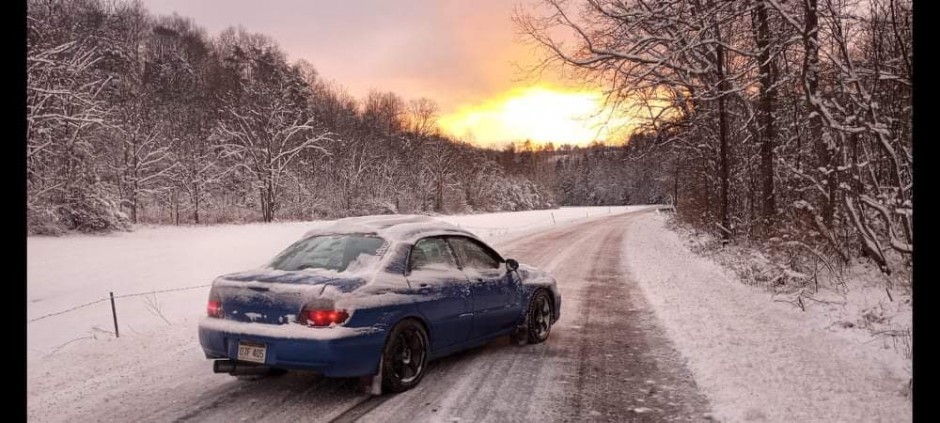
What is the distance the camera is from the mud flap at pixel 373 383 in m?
4.78

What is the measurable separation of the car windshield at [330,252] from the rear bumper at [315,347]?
0.78m

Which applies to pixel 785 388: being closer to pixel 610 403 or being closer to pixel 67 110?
pixel 610 403

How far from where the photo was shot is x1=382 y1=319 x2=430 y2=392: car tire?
16.0ft

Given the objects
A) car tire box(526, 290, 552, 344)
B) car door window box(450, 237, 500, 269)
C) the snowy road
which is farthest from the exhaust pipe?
car tire box(526, 290, 552, 344)

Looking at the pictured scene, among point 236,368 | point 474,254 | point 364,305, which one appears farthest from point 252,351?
→ point 474,254

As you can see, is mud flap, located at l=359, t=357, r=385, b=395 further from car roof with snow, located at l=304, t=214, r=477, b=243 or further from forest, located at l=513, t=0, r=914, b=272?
forest, located at l=513, t=0, r=914, b=272

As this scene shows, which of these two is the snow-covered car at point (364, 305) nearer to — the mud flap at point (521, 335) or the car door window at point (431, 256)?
the car door window at point (431, 256)

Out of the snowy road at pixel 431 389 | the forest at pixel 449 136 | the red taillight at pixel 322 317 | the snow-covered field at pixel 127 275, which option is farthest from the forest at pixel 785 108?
the snow-covered field at pixel 127 275

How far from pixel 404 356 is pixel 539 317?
8.18 ft

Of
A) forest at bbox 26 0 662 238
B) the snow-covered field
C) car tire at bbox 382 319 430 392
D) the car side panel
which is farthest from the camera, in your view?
forest at bbox 26 0 662 238

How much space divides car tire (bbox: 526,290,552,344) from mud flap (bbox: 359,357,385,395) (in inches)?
98.9

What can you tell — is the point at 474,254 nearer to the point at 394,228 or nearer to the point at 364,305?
the point at 394,228
